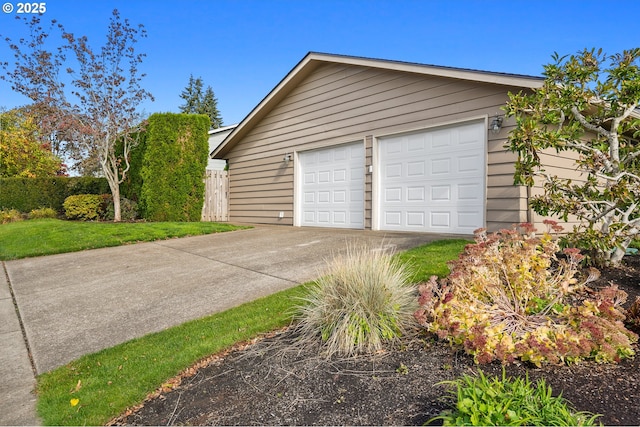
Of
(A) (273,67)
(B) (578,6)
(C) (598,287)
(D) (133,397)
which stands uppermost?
(A) (273,67)

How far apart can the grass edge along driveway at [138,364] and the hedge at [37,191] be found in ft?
45.0

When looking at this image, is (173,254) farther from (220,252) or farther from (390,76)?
(390,76)

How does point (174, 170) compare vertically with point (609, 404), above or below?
above

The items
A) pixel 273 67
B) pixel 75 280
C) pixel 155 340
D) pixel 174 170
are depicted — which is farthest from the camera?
pixel 273 67

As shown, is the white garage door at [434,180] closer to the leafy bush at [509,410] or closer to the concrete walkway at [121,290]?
the concrete walkway at [121,290]

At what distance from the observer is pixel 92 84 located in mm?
12398

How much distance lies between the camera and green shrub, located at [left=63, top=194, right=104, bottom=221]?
12.7 m

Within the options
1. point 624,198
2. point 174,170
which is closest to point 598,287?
point 624,198

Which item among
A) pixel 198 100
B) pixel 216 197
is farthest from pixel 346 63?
pixel 198 100

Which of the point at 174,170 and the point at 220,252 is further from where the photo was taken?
the point at 174,170

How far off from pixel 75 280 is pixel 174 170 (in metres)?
7.21

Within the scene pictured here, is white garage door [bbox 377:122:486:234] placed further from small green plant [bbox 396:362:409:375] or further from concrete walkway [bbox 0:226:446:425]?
small green plant [bbox 396:362:409:375]

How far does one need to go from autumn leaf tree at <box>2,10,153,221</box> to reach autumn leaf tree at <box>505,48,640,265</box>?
39.0ft

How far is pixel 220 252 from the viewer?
273 inches
